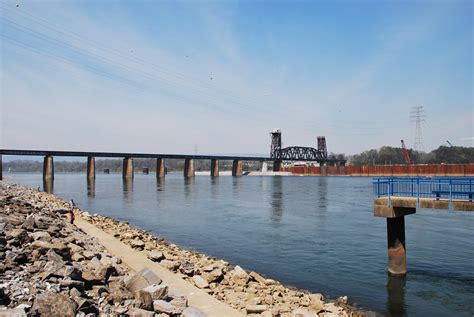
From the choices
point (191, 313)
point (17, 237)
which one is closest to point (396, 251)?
point (191, 313)

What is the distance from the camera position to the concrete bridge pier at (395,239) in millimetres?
20359

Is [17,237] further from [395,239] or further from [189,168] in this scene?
[189,168]

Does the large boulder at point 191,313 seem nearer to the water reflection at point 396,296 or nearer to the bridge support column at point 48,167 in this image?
the water reflection at point 396,296

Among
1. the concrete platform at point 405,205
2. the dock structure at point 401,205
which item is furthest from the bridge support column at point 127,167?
the concrete platform at point 405,205

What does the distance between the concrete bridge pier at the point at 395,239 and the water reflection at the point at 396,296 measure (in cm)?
59

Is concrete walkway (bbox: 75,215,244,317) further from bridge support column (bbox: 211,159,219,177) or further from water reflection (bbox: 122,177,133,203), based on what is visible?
bridge support column (bbox: 211,159,219,177)

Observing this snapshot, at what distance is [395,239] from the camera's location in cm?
2069

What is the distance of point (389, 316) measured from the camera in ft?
50.8

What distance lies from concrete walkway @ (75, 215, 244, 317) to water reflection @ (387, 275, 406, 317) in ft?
25.3

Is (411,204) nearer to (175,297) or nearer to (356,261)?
(356,261)

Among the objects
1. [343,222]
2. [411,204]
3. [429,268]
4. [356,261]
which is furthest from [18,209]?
[343,222]

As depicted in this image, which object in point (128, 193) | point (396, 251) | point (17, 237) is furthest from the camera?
point (128, 193)

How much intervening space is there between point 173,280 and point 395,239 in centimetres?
1202

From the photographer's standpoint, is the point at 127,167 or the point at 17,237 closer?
the point at 17,237
